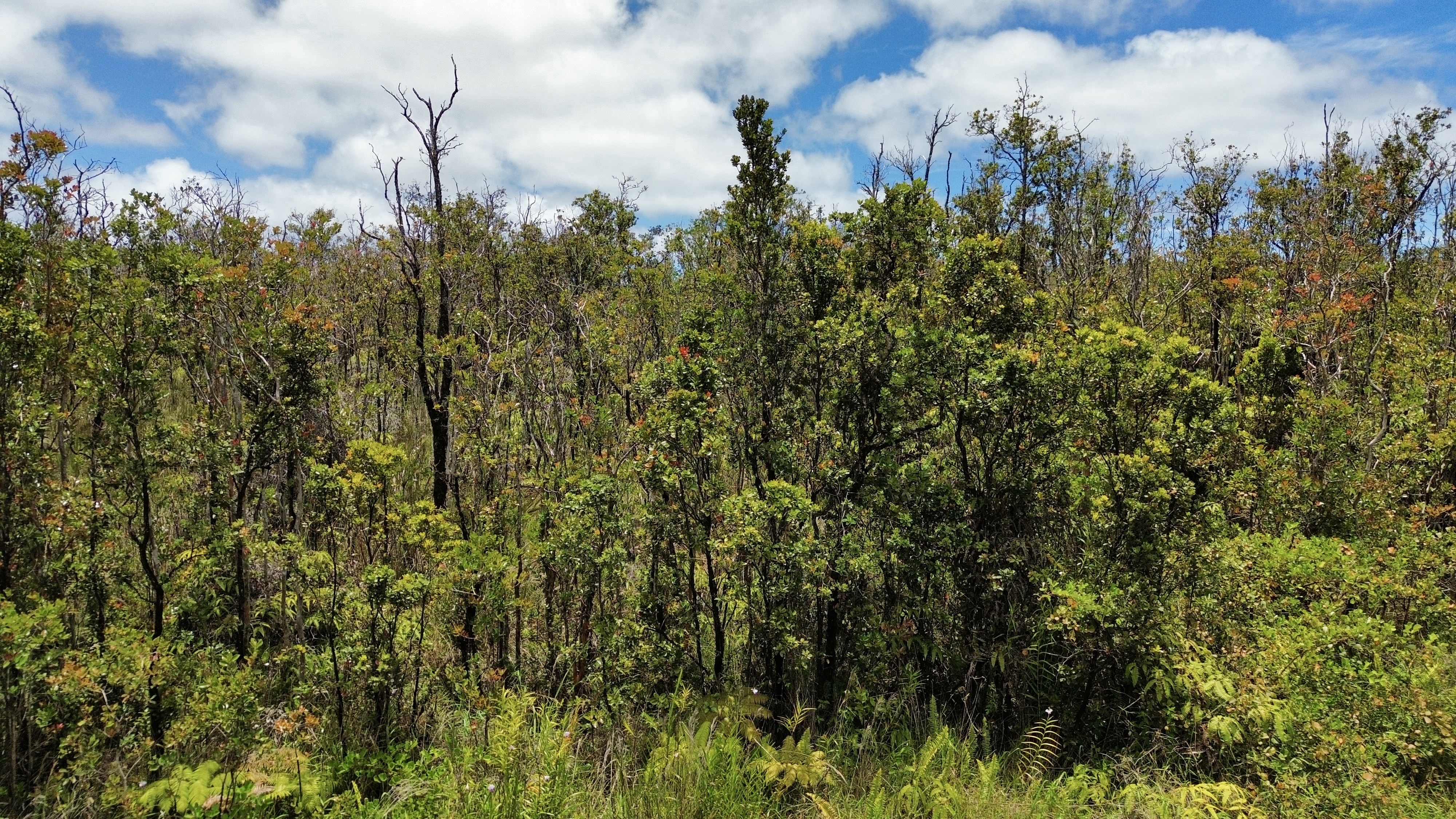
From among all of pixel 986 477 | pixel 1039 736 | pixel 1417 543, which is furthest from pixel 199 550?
pixel 1417 543

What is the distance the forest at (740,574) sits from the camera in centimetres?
381

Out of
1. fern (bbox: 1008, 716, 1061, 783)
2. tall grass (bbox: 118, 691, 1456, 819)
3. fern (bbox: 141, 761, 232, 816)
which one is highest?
fern (bbox: 141, 761, 232, 816)

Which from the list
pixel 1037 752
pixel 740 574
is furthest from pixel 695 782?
pixel 1037 752

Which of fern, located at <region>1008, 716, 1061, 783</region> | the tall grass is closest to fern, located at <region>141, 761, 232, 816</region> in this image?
Result: the tall grass

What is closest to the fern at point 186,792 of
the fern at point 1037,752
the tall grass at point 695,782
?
the tall grass at point 695,782

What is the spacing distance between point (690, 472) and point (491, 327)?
16.1 ft

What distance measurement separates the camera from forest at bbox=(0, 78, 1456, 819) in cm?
381

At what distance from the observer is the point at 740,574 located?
5.04 meters

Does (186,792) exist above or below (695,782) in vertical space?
above

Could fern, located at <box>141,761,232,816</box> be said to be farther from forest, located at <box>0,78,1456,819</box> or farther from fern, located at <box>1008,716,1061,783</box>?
fern, located at <box>1008,716,1061,783</box>

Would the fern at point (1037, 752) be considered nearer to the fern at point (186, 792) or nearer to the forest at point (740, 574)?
the forest at point (740, 574)

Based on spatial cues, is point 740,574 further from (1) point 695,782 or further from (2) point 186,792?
(2) point 186,792

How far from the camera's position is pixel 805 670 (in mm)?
5051

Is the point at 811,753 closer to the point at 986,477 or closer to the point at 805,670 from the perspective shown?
the point at 805,670
